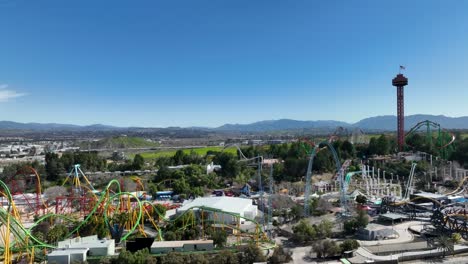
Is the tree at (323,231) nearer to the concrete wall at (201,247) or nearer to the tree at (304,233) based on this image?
the tree at (304,233)

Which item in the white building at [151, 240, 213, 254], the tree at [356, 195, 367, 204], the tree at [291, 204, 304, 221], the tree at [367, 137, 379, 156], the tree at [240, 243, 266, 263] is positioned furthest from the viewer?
the tree at [367, 137, 379, 156]

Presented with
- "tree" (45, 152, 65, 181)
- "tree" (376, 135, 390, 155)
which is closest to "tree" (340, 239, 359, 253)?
"tree" (376, 135, 390, 155)

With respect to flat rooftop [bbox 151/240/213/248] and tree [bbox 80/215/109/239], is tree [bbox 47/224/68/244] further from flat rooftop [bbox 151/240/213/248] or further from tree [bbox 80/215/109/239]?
flat rooftop [bbox 151/240/213/248]

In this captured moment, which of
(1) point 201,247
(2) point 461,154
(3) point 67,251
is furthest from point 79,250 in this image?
(2) point 461,154

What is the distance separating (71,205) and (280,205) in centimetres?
1985

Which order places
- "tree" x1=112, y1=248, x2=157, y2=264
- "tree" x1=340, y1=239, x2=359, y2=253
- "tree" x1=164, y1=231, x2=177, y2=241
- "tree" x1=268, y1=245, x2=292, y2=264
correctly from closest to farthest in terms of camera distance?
"tree" x1=112, y1=248, x2=157, y2=264
"tree" x1=268, y1=245, x2=292, y2=264
"tree" x1=340, y1=239, x2=359, y2=253
"tree" x1=164, y1=231, x2=177, y2=241

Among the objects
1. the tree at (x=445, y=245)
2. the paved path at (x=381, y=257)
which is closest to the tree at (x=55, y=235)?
the paved path at (x=381, y=257)

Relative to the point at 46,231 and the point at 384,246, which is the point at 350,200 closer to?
the point at 384,246

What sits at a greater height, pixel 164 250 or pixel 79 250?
pixel 79 250

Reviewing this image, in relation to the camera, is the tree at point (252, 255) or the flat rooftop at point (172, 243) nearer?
the tree at point (252, 255)

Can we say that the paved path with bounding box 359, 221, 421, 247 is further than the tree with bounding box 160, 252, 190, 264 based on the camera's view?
Yes

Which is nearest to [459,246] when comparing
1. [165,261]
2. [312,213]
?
[312,213]

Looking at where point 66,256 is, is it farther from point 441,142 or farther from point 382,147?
point 441,142

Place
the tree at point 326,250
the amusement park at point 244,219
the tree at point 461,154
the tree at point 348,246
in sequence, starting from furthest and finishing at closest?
the tree at point 461,154 < the tree at point 348,246 < the tree at point 326,250 < the amusement park at point 244,219
